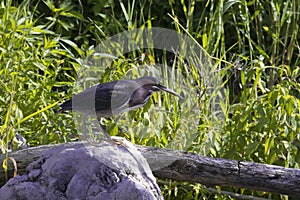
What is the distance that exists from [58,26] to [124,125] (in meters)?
1.85

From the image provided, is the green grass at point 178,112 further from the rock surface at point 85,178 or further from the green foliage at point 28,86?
the rock surface at point 85,178

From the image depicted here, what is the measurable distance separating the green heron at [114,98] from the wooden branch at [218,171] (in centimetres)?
30

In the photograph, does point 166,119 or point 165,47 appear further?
point 165,47

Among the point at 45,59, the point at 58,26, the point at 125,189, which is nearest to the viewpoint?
the point at 125,189

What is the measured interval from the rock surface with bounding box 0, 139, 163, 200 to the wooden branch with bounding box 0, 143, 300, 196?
0.22m

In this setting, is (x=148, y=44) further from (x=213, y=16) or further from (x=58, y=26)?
(x=58, y=26)

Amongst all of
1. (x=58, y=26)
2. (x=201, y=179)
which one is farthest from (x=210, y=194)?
(x=58, y=26)

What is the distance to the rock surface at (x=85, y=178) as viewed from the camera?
3.78m

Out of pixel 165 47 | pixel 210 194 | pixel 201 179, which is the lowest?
pixel 210 194

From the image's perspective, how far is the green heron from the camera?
4.08m

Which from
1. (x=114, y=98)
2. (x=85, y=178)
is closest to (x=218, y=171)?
(x=114, y=98)

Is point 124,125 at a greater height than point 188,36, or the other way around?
point 188,36

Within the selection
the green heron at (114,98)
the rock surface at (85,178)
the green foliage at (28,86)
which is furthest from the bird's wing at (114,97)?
the green foliage at (28,86)

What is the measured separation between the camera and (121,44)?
5.61 metres
